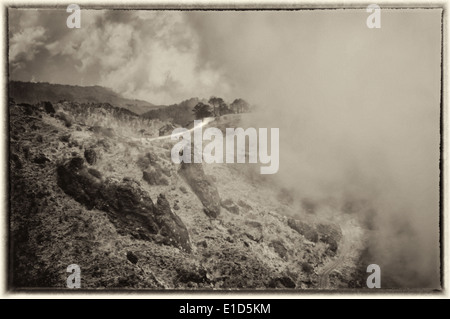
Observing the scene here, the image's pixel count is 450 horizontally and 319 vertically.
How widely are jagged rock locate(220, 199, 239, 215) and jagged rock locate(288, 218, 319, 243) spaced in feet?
2.05

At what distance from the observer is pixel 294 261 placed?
13.6 feet

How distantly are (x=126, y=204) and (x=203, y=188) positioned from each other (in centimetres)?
88

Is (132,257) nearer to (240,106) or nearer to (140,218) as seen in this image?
(140,218)

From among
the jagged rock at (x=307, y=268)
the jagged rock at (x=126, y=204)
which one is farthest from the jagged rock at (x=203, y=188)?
the jagged rock at (x=307, y=268)

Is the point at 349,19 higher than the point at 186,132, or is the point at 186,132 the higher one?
the point at 349,19

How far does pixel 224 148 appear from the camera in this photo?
430 cm

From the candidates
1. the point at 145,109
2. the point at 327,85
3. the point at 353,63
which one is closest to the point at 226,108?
the point at 145,109

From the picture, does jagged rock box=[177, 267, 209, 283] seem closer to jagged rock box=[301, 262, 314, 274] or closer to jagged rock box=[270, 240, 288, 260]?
jagged rock box=[270, 240, 288, 260]

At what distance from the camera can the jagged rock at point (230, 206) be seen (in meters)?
4.23

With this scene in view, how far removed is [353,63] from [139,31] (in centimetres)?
251

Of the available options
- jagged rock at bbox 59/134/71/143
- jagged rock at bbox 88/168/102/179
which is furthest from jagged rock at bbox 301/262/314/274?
jagged rock at bbox 59/134/71/143

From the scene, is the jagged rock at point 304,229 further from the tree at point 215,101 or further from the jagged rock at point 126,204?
the tree at point 215,101

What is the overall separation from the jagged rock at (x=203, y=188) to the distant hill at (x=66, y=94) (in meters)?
0.89
